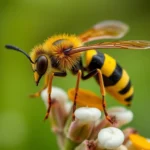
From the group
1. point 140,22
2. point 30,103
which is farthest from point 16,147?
point 140,22

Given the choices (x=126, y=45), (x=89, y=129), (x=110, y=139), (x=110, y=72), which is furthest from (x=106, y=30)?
(x=110, y=139)

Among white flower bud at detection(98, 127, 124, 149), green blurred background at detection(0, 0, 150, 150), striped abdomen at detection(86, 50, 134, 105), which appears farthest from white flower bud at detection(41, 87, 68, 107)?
green blurred background at detection(0, 0, 150, 150)

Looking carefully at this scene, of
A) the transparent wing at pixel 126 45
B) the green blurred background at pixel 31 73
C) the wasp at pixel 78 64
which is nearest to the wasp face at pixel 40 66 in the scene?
the wasp at pixel 78 64

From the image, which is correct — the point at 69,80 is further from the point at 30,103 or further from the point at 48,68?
the point at 48,68

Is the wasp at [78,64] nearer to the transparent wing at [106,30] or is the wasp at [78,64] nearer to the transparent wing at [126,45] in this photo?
the transparent wing at [126,45]

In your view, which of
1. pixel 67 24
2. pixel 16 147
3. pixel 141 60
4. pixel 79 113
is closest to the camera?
pixel 79 113

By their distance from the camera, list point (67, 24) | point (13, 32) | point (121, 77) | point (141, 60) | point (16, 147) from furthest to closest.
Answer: point (67, 24)
point (141, 60)
point (13, 32)
point (16, 147)
point (121, 77)

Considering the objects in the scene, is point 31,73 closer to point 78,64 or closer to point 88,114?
point 78,64

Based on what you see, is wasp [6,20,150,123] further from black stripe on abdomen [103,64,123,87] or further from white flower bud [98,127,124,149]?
white flower bud [98,127,124,149]

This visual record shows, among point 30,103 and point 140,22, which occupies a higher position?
point 140,22
